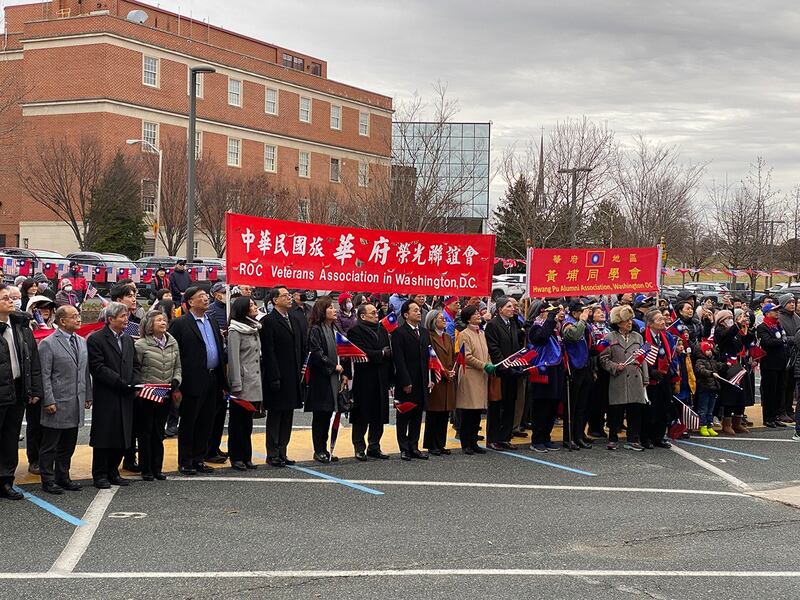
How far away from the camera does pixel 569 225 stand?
3334 centimetres

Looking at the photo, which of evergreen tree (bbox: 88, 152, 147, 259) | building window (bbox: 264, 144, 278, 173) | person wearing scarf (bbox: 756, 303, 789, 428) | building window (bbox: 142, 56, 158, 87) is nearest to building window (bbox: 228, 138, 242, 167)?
building window (bbox: 264, 144, 278, 173)

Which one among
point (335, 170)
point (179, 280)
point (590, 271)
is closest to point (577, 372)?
point (590, 271)

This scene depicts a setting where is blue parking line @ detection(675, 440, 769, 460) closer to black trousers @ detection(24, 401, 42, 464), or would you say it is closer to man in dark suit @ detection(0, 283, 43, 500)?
black trousers @ detection(24, 401, 42, 464)

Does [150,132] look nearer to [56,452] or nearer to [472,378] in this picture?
[472,378]

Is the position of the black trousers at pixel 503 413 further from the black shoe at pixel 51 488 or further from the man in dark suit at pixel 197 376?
the black shoe at pixel 51 488

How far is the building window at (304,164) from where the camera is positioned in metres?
70.8

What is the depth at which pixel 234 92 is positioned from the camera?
6594cm

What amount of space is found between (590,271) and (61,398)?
26.3ft

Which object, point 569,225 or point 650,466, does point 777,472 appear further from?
point 569,225

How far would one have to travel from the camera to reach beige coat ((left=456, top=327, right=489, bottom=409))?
11953mm

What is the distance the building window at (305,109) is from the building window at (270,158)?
4341 mm

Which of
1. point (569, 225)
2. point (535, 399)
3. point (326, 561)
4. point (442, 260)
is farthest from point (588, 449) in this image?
point (569, 225)

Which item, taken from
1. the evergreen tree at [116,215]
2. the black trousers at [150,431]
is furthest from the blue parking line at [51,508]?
the evergreen tree at [116,215]

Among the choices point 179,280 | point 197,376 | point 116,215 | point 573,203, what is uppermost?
point 116,215
